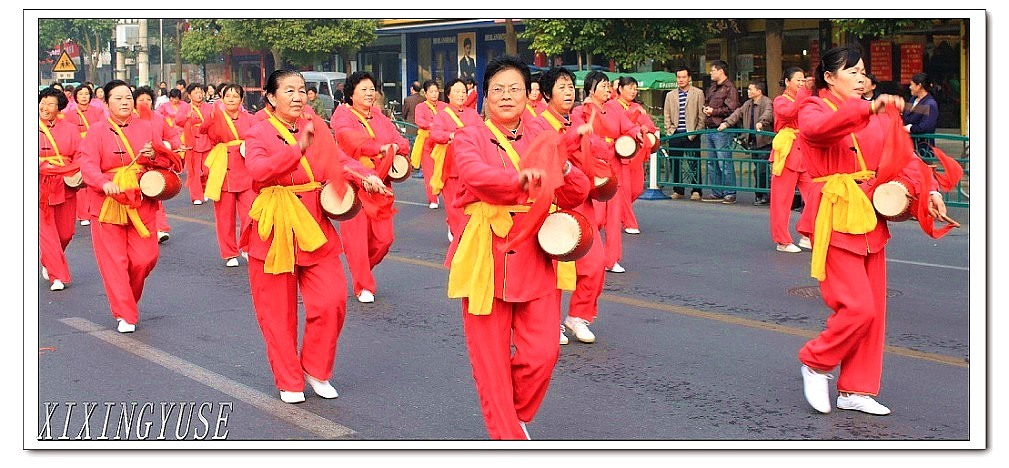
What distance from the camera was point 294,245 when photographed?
669 cm

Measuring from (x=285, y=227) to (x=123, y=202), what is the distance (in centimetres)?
246

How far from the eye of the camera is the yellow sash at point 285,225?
6.65 m

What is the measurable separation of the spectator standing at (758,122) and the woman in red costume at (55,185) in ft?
29.5

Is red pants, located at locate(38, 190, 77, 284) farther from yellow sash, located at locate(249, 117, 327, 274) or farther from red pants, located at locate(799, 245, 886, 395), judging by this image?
red pants, located at locate(799, 245, 886, 395)

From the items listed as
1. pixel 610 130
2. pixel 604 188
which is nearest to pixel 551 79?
pixel 604 188

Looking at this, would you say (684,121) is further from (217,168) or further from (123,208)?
(123,208)

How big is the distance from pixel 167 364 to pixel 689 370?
126 inches

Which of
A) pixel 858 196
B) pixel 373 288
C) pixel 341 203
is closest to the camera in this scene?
pixel 858 196

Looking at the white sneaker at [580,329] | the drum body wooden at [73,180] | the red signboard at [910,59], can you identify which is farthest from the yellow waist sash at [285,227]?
the red signboard at [910,59]

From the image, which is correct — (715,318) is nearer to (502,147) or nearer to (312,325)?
(312,325)

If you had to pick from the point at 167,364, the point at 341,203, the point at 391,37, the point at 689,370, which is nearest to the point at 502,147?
the point at 341,203

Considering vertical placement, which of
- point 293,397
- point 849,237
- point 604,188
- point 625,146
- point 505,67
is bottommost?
point 293,397

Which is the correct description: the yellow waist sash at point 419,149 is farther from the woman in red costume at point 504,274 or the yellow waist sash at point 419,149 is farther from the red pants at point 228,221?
the woman in red costume at point 504,274

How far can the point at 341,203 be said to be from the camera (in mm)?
6680
